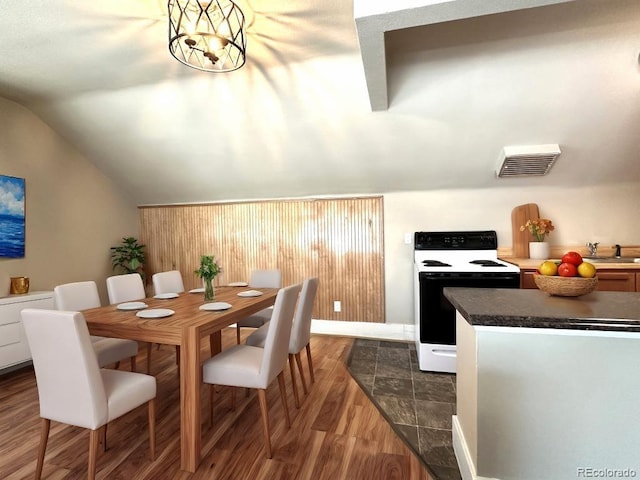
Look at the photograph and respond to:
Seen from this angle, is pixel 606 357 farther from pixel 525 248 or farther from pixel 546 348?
pixel 525 248

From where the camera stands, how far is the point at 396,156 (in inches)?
127

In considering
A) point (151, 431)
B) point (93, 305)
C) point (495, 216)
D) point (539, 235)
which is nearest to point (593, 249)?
point (539, 235)

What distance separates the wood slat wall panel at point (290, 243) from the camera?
3836mm

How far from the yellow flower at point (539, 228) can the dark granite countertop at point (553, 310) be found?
6.24 ft

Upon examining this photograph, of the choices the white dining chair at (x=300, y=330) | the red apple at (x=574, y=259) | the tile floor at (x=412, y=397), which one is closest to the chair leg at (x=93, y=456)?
the white dining chair at (x=300, y=330)

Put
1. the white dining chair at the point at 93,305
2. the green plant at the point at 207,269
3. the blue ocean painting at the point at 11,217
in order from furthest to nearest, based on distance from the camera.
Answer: the blue ocean painting at the point at 11,217, the green plant at the point at 207,269, the white dining chair at the point at 93,305

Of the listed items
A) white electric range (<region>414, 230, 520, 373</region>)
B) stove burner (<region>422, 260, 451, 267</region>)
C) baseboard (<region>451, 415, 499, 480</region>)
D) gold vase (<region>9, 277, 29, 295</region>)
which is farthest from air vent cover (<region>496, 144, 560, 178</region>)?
gold vase (<region>9, 277, 29, 295</region>)

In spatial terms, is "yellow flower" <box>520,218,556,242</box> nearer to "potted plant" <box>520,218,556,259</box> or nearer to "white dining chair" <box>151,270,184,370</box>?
"potted plant" <box>520,218,556,259</box>

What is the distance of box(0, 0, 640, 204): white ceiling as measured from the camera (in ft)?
6.43

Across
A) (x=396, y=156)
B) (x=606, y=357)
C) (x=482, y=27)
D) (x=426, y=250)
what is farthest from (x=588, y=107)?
(x=606, y=357)

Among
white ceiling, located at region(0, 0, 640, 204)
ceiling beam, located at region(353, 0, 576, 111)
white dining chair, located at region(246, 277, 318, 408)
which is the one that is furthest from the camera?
white dining chair, located at region(246, 277, 318, 408)

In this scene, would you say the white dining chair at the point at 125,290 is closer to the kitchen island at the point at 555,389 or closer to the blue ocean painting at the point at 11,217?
the blue ocean painting at the point at 11,217

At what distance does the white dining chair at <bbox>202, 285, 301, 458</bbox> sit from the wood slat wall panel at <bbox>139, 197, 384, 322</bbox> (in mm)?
2001

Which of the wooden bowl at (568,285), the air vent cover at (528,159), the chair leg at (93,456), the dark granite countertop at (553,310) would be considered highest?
the air vent cover at (528,159)
